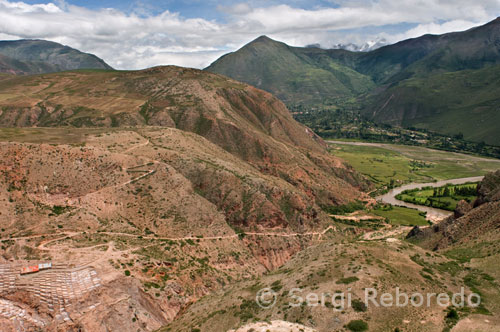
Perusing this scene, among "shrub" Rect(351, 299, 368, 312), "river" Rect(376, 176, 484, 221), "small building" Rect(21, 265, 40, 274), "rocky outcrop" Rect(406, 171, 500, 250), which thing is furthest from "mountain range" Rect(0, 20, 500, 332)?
"river" Rect(376, 176, 484, 221)

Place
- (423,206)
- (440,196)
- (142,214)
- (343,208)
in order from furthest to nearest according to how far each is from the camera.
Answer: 1. (440,196)
2. (423,206)
3. (343,208)
4. (142,214)

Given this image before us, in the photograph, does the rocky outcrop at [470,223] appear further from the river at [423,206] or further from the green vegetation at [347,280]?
the river at [423,206]

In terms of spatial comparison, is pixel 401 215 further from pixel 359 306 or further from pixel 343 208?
pixel 359 306

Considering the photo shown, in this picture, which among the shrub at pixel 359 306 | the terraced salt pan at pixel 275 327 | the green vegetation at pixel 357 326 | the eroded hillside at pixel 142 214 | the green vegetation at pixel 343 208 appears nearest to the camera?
the terraced salt pan at pixel 275 327

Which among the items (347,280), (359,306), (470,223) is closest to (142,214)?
(347,280)

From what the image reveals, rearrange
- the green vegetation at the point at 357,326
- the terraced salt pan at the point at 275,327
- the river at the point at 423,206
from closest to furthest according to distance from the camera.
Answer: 1. the terraced salt pan at the point at 275,327
2. the green vegetation at the point at 357,326
3. the river at the point at 423,206

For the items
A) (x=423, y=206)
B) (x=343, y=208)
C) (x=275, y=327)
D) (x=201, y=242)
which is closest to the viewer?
(x=275, y=327)

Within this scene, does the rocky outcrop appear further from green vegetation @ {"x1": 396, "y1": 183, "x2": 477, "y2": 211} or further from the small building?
the small building

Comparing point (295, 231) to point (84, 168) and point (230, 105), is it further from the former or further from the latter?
point (230, 105)

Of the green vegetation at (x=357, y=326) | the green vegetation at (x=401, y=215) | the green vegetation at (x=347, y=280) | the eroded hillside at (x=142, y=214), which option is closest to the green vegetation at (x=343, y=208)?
the eroded hillside at (x=142, y=214)
